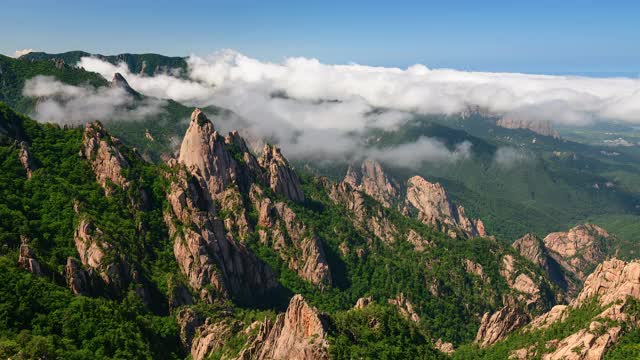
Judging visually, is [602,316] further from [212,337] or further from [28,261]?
[28,261]

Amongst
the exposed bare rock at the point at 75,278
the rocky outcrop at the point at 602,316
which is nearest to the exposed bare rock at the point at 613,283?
the rocky outcrop at the point at 602,316

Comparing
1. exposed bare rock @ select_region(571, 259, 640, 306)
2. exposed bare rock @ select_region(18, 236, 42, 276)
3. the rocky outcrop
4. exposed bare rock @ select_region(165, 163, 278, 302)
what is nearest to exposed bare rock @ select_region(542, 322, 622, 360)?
the rocky outcrop

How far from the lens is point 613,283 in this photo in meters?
170

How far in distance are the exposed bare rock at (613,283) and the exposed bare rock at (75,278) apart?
5237 inches

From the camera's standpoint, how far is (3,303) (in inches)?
4658

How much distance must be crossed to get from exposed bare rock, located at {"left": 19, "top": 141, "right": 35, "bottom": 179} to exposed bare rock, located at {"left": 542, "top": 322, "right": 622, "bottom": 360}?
157277mm

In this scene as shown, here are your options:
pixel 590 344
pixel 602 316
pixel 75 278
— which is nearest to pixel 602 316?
pixel 602 316

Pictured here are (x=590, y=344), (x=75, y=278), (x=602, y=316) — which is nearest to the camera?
(x=75, y=278)

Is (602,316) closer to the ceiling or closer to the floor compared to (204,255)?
closer to the floor

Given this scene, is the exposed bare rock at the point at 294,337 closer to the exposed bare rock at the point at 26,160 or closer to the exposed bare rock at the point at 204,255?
the exposed bare rock at the point at 204,255

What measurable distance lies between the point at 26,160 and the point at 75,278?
6225 centimetres

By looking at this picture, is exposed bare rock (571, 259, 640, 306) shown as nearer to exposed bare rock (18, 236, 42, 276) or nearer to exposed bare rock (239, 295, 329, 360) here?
exposed bare rock (239, 295, 329, 360)

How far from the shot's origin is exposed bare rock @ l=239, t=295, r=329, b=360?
121500 millimetres

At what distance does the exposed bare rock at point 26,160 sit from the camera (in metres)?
186
